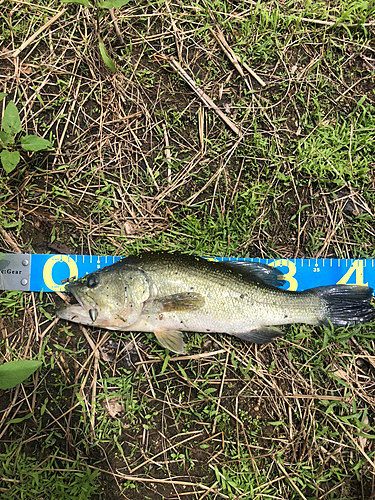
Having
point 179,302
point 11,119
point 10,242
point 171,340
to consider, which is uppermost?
Result: point 11,119

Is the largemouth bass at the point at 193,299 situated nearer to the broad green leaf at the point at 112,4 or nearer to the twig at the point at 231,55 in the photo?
the twig at the point at 231,55

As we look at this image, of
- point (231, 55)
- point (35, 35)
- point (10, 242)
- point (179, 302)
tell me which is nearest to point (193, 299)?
point (179, 302)

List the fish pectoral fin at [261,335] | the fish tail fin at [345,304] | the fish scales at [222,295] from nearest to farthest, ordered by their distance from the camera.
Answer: the fish scales at [222,295]
the fish pectoral fin at [261,335]
the fish tail fin at [345,304]

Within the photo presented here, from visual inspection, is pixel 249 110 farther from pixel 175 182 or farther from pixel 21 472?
pixel 21 472

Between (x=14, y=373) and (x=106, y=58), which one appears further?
(x=106, y=58)

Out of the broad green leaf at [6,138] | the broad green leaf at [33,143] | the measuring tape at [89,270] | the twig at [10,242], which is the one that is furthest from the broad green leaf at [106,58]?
the twig at [10,242]

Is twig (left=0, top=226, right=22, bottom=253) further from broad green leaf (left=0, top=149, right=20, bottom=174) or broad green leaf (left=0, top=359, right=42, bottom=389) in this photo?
broad green leaf (left=0, top=359, right=42, bottom=389)

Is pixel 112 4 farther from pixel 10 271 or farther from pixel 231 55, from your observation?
pixel 10 271
